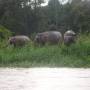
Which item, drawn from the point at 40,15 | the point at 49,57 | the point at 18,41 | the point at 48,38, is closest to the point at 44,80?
the point at 49,57

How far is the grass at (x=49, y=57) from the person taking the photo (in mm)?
12047

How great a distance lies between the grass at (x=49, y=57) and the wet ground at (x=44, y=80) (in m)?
1.61

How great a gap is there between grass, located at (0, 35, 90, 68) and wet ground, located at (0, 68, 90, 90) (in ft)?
5.28

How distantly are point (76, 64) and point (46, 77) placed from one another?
3055 millimetres

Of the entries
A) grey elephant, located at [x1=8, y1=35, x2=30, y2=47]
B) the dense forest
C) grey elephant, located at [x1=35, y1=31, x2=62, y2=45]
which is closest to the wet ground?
grey elephant, located at [x1=8, y1=35, x2=30, y2=47]

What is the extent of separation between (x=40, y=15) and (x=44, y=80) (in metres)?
27.9

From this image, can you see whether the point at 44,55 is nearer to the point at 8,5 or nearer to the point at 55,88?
the point at 55,88

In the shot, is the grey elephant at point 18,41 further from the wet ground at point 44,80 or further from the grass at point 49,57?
the wet ground at point 44,80

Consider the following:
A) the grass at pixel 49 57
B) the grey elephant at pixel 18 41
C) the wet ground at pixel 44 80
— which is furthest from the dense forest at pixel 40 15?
the wet ground at pixel 44 80

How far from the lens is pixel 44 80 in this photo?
8562 millimetres

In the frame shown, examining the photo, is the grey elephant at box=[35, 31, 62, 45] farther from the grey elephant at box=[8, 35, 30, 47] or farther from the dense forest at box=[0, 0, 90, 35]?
the dense forest at box=[0, 0, 90, 35]

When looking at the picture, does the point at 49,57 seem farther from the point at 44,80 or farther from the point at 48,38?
the point at 48,38

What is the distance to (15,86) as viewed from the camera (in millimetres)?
7695

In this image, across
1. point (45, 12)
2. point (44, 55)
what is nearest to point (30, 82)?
point (44, 55)
